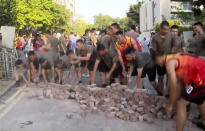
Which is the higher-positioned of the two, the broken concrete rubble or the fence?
the fence

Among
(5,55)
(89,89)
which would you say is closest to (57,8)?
(5,55)

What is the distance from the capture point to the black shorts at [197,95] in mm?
4301

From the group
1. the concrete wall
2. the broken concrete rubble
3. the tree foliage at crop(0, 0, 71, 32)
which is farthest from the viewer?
the concrete wall

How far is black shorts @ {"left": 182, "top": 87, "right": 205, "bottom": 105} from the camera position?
430 cm

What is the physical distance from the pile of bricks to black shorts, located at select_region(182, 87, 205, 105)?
1.36 metres

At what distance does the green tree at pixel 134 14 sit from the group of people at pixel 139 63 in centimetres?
6568

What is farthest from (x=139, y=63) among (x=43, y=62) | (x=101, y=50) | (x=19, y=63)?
(x=19, y=63)

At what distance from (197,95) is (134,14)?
76.8 meters

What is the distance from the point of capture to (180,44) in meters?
7.67

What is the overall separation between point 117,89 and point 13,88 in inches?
155

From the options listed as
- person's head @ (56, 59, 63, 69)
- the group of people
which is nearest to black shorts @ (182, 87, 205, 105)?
the group of people

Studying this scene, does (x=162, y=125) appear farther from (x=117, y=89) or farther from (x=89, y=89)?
(x=89, y=89)

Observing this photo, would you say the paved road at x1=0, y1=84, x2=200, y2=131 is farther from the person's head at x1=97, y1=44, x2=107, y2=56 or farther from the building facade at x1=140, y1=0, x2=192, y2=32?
the building facade at x1=140, y1=0, x2=192, y2=32

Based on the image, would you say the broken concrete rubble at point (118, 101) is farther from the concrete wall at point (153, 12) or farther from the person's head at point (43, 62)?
the concrete wall at point (153, 12)
